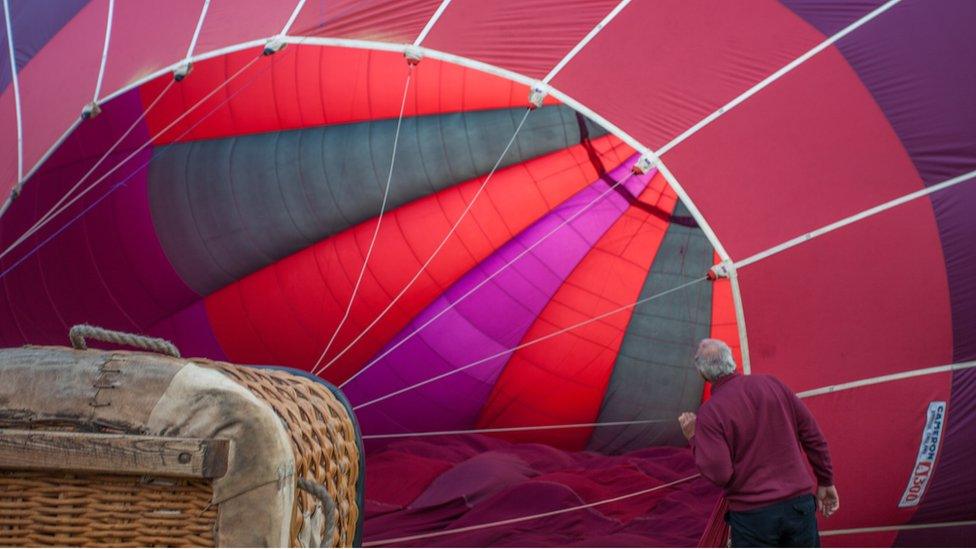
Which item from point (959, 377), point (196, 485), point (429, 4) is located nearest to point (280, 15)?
point (429, 4)

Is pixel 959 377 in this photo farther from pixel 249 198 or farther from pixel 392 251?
pixel 249 198

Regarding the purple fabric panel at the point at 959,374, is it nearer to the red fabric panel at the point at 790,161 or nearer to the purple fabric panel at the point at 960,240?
the purple fabric panel at the point at 960,240

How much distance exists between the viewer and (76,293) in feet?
15.7

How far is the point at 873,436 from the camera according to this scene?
3.21 metres

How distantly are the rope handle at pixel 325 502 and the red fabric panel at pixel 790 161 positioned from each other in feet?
6.58

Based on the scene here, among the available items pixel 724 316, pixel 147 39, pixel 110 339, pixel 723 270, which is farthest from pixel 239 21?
pixel 724 316

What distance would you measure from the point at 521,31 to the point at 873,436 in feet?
5.14

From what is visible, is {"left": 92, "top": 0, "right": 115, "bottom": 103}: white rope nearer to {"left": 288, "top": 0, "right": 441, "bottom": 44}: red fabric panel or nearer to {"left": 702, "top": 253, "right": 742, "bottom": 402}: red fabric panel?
A: {"left": 288, "top": 0, "right": 441, "bottom": 44}: red fabric panel

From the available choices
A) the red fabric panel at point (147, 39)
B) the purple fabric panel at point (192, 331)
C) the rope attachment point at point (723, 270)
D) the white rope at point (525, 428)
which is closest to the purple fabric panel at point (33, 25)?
the red fabric panel at point (147, 39)

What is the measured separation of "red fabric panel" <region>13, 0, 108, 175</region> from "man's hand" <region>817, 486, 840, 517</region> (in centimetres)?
258

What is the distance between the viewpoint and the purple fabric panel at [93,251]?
418 centimetres

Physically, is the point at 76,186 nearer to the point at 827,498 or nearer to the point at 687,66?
the point at 687,66

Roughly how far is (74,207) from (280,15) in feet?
5.57

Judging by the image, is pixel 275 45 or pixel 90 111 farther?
pixel 90 111
